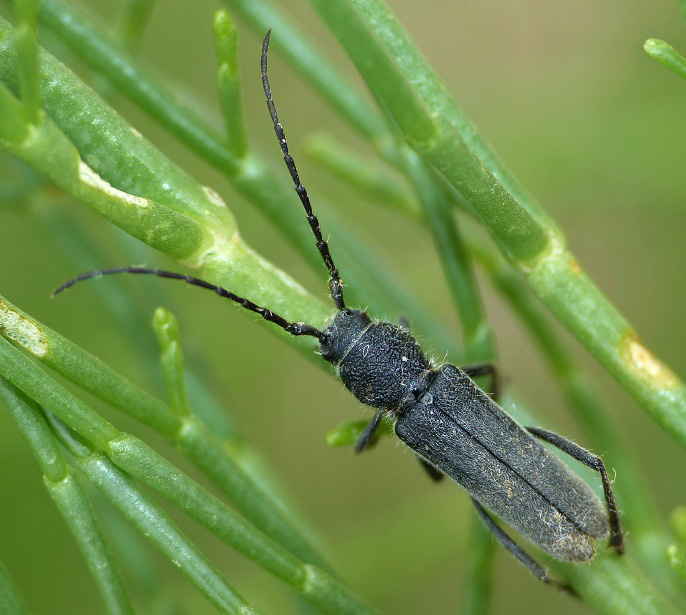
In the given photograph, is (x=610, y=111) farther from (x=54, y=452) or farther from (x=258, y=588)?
(x=54, y=452)

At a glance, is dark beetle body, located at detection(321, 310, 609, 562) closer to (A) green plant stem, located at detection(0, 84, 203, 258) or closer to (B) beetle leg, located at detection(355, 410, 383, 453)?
(B) beetle leg, located at detection(355, 410, 383, 453)

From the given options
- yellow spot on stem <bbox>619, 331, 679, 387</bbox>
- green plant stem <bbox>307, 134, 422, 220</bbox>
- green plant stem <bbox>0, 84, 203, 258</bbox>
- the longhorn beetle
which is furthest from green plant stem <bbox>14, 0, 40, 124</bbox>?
yellow spot on stem <bbox>619, 331, 679, 387</bbox>

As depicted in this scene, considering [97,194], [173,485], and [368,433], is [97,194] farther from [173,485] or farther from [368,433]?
[368,433]

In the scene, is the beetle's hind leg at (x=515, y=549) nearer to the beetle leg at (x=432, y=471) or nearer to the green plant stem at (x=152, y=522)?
the beetle leg at (x=432, y=471)

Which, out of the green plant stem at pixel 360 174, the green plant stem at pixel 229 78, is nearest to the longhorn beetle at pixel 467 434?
the green plant stem at pixel 229 78

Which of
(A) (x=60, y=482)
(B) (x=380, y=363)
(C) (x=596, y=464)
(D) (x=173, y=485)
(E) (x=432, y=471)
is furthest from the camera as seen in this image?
(E) (x=432, y=471)

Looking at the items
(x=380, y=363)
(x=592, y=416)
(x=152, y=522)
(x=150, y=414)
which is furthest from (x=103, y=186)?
(x=592, y=416)

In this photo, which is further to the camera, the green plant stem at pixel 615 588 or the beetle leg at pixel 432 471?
the beetle leg at pixel 432 471
